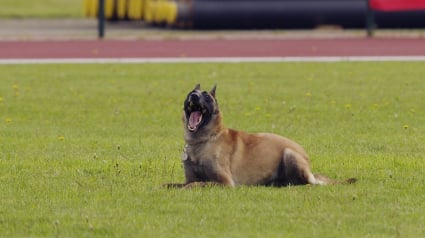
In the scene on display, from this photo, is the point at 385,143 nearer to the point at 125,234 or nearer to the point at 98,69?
the point at 125,234

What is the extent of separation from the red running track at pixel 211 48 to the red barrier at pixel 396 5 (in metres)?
2.45

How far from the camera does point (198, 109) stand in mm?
9312

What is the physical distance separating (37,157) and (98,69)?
9.95 meters

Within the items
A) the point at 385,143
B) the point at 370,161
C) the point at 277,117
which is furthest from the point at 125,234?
the point at 277,117

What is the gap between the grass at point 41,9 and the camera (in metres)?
45.9

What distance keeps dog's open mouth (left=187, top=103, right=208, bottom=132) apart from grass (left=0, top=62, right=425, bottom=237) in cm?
51

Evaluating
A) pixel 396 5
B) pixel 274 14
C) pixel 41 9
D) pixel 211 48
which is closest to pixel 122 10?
pixel 274 14

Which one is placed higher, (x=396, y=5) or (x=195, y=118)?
(x=195, y=118)

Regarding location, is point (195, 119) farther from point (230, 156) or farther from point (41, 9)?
point (41, 9)

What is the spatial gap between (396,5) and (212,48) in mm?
7743

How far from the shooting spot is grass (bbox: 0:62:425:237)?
8352mm

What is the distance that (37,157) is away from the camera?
1165 centimetres

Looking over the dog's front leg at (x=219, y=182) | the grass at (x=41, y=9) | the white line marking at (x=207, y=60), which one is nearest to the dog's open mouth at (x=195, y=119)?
the dog's front leg at (x=219, y=182)

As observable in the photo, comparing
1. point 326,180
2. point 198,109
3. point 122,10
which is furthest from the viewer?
point 122,10
